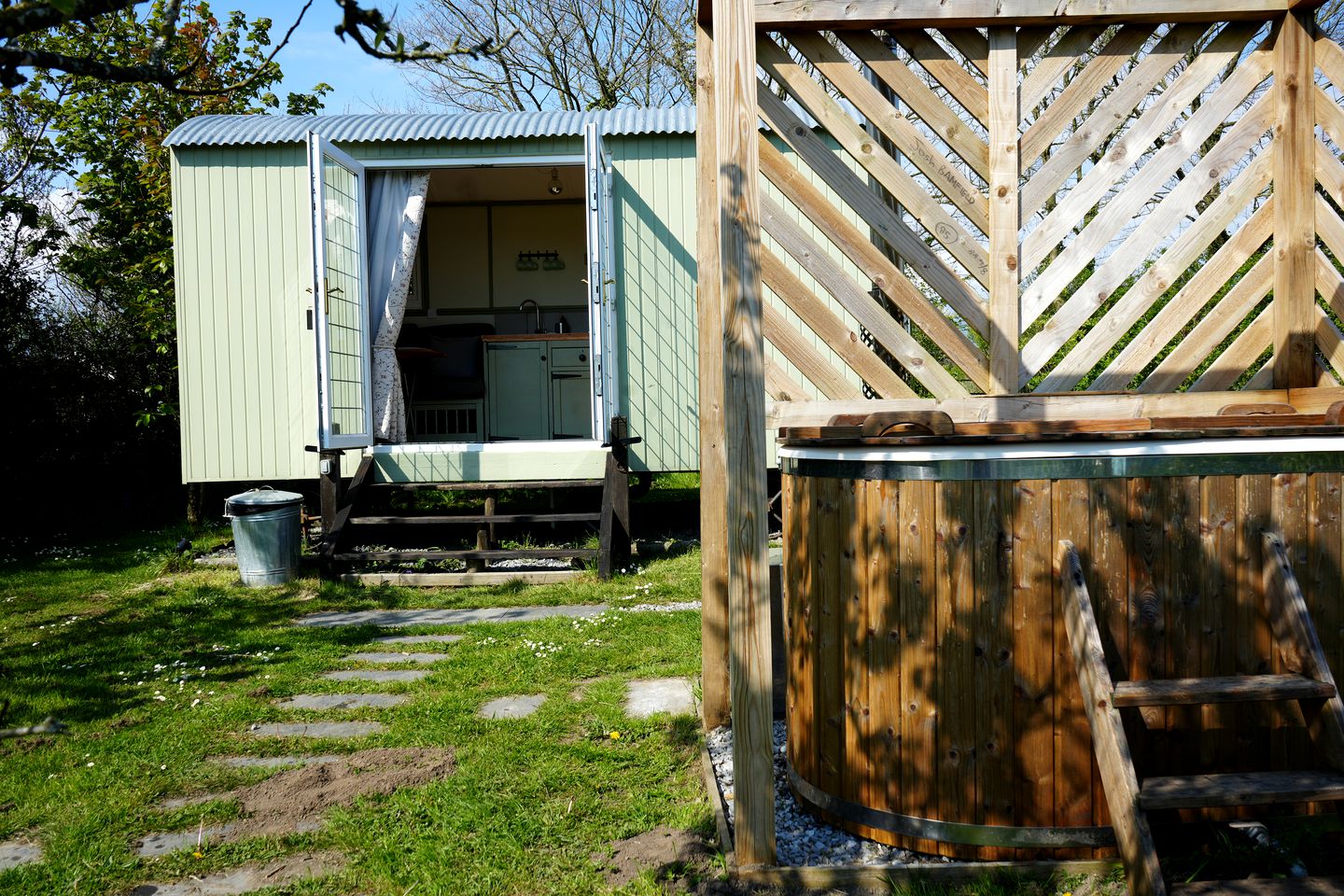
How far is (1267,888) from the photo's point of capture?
1997 mm

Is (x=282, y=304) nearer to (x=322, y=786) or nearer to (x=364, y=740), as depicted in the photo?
(x=364, y=740)

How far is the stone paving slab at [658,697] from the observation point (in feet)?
12.6

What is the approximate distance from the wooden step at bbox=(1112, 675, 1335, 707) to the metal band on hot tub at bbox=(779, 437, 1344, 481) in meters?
0.49

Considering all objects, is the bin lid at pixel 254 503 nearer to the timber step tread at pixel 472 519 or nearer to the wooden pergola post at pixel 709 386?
the timber step tread at pixel 472 519

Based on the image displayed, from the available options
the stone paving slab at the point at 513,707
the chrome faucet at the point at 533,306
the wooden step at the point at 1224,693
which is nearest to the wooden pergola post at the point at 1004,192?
the wooden step at the point at 1224,693

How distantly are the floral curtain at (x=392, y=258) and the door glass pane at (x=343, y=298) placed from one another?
0.27m

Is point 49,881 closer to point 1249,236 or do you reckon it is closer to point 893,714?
point 893,714

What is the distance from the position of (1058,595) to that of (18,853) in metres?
2.86

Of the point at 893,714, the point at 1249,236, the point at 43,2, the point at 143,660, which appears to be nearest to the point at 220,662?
the point at 143,660

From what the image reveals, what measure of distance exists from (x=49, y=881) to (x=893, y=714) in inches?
86.2

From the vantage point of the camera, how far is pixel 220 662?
4797 millimetres

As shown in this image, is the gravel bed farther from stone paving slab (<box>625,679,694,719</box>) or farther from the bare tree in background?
the bare tree in background

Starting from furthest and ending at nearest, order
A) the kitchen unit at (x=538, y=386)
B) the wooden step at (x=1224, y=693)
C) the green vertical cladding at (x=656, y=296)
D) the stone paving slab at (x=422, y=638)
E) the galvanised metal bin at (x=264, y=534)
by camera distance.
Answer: the kitchen unit at (x=538, y=386), the green vertical cladding at (x=656, y=296), the galvanised metal bin at (x=264, y=534), the stone paving slab at (x=422, y=638), the wooden step at (x=1224, y=693)

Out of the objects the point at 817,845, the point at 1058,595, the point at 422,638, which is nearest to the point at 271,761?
the point at 422,638
